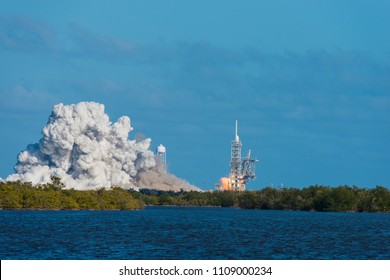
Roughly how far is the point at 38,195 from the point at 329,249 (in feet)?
267

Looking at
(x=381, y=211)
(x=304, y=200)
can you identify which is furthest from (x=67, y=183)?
(x=381, y=211)

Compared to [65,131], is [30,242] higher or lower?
lower

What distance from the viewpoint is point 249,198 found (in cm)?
18012

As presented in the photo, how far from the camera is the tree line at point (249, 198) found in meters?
134

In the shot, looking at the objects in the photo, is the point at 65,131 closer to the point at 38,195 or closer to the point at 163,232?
the point at 38,195

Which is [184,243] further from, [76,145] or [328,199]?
[76,145]

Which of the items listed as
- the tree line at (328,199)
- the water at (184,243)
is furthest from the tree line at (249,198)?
the water at (184,243)

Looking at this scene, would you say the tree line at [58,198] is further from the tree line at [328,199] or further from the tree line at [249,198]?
the tree line at [328,199]

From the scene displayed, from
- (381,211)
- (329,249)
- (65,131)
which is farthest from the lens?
(65,131)

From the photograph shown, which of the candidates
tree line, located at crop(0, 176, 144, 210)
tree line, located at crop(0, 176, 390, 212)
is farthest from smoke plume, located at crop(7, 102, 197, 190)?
tree line, located at crop(0, 176, 144, 210)

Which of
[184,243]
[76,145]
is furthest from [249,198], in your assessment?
[184,243]
